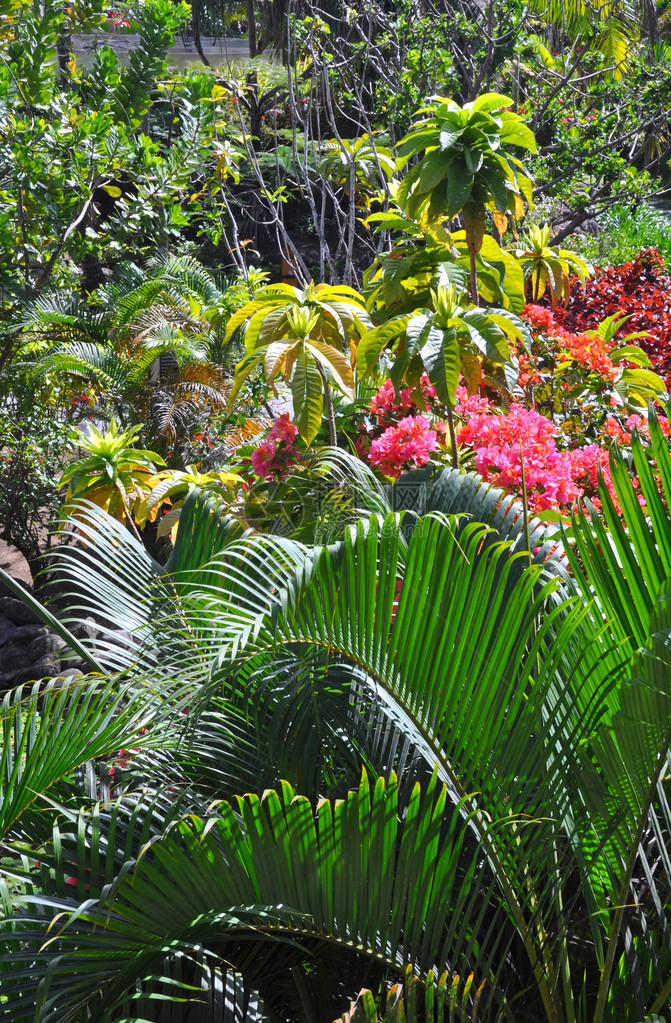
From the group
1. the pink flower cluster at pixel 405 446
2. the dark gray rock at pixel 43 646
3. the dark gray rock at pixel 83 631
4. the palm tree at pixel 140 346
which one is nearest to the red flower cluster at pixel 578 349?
the pink flower cluster at pixel 405 446

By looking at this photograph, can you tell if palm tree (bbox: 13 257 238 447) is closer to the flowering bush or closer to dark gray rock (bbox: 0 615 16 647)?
dark gray rock (bbox: 0 615 16 647)

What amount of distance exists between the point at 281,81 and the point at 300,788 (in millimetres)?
11891

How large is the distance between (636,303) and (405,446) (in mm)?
4549

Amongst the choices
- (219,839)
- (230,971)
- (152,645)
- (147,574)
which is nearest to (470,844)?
(230,971)

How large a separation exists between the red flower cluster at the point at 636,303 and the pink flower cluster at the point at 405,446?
3.09 meters

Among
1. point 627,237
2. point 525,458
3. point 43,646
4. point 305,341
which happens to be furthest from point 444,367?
point 627,237

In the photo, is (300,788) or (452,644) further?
(300,788)

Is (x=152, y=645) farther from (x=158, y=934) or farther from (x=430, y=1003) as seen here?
(x=430, y=1003)

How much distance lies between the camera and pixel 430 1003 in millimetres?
1323

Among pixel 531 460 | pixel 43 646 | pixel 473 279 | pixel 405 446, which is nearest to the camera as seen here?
pixel 531 460

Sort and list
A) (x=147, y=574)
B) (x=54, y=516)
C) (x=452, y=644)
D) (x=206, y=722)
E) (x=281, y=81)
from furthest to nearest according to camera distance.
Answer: (x=281, y=81)
(x=54, y=516)
(x=147, y=574)
(x=206, y=722)
(x=452, y=644)

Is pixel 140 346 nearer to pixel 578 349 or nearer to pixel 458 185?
pixel 578 349

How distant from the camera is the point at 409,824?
1.52m

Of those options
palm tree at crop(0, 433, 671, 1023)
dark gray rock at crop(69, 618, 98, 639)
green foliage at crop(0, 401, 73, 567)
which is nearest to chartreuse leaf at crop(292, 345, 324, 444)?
palm tree at crop(0, 433, 671, 1023)
